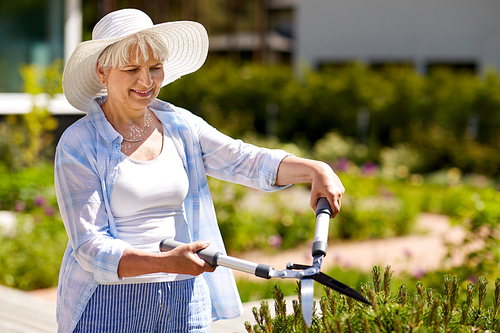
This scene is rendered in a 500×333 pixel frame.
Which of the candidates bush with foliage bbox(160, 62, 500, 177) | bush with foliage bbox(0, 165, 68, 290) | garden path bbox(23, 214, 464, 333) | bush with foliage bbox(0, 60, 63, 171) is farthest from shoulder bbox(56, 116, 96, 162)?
bush with foliage bbox(160, 62, 500, 177)

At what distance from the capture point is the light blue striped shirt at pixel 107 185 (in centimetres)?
167

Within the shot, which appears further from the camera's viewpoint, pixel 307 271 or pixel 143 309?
pixel 143 309

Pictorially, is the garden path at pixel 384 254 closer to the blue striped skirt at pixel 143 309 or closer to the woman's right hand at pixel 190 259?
the blue striped skirt at pixel 143 309

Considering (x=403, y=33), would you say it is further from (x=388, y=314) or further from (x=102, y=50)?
(x=388, y=314)

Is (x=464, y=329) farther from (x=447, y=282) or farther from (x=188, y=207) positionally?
(x=188, y=207)

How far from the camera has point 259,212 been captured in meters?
6.76

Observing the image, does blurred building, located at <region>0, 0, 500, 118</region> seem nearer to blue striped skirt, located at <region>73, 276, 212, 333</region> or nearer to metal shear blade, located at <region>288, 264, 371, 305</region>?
blue striped skirt, located at <region>73, 276, 212, 333</region>

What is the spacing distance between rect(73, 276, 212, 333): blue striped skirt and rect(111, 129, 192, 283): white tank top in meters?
0.04

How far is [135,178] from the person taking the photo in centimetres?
179

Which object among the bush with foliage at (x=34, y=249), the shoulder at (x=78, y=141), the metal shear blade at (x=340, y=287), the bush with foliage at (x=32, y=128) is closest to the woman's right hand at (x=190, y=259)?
the metal shear blade at (x=340, y=287)

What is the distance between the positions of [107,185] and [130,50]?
41 centimetres

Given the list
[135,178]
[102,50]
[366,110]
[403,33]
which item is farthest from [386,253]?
[403,33]

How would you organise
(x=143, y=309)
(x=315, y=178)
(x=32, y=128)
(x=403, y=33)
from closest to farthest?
(x=315, y=178), (x=143, y=309), (x=32, y=128), (x=403, y=33)

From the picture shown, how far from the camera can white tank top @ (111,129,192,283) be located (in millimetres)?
1771
